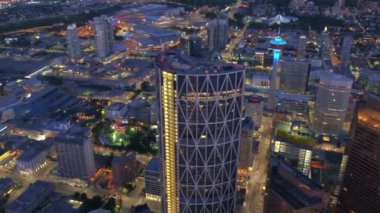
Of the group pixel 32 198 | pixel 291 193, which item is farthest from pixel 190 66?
pixel 32 198

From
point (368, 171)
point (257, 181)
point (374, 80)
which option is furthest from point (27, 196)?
point (374, 80)

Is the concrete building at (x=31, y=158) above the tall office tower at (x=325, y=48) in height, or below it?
below

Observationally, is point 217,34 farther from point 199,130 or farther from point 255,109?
point 199,130

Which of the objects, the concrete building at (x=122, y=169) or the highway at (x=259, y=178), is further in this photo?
the concrete building at (x=122, y=169)

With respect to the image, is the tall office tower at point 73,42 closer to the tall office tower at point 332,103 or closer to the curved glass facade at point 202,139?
the tall office tower at point 332,103

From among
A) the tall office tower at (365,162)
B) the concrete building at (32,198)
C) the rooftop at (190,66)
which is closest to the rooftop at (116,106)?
the concrete building at (32,198)

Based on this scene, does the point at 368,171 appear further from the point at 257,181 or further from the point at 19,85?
the point at 19,85
